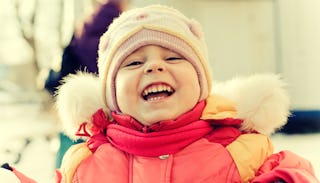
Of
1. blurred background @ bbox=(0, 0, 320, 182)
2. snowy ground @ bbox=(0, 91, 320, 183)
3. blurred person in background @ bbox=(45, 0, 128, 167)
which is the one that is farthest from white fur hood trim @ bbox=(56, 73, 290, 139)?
blurred background @ bbox=(0, 0, 320, 182)

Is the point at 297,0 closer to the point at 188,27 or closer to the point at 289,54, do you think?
the point at 289,54

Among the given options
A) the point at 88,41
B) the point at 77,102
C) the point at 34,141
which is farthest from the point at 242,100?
the point at 34,141

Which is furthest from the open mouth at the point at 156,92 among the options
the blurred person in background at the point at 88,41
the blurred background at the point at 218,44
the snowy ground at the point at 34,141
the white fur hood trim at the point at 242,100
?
the blurred background at the point at 218,44

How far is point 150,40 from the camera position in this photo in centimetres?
93

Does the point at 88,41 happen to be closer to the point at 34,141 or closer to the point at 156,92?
the point at 34,141

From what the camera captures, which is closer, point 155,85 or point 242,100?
point 155,85

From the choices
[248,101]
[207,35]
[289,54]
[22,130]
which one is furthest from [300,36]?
[248,101]

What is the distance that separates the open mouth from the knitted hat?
0.26 feet

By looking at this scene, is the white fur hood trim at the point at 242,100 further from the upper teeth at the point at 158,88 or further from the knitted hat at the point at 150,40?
the upper teeth at the point at 158,88

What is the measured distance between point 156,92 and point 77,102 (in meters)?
0.20

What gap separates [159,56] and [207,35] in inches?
82.9

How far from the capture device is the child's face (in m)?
0.90

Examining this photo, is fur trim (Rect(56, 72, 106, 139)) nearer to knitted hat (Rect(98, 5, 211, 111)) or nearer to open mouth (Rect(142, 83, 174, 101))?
knitted hat (Rect(98, 5, 211, 111))

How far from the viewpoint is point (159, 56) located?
0.93 metres
